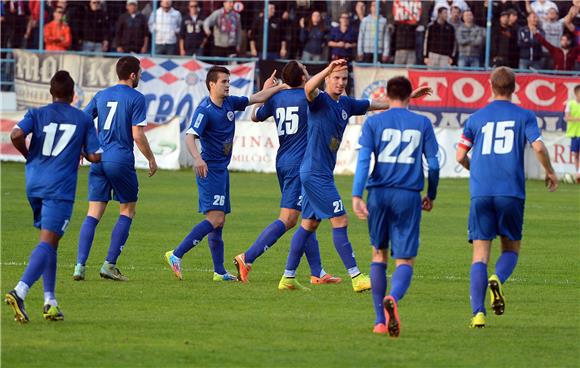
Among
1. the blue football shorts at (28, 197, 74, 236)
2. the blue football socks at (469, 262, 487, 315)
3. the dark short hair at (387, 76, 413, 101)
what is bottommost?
the blue football socks at (469, 262, 487, 315)

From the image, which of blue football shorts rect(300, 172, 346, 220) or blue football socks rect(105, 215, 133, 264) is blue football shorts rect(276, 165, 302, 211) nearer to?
blue football shorts rect(300, 172, 346, 220)

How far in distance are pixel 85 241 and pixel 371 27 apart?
59.5ft

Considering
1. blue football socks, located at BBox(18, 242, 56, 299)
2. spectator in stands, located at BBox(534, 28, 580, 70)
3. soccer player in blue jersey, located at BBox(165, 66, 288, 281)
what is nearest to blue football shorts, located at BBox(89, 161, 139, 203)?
soccer player in blue jersey, located at BBox(165, 66, 288, 281)

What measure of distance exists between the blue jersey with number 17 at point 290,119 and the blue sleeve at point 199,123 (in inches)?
22.2

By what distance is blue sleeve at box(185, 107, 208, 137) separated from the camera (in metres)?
12.9

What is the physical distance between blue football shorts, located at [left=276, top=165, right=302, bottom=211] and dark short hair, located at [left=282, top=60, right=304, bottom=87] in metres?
0.87

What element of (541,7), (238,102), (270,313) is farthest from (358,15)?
(270,313)

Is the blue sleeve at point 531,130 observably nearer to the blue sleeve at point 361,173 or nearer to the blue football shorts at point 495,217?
the blue football shorts at point 495,217

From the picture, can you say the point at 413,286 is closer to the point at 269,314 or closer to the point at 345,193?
the point at 269,314

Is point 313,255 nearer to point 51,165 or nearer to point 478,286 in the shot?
point 478,286

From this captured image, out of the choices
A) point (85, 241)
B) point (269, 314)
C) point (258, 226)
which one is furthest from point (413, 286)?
point (258, 226)

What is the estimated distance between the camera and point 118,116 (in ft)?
42.6

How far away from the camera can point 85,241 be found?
42.0ft

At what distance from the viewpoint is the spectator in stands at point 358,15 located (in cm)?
2978
